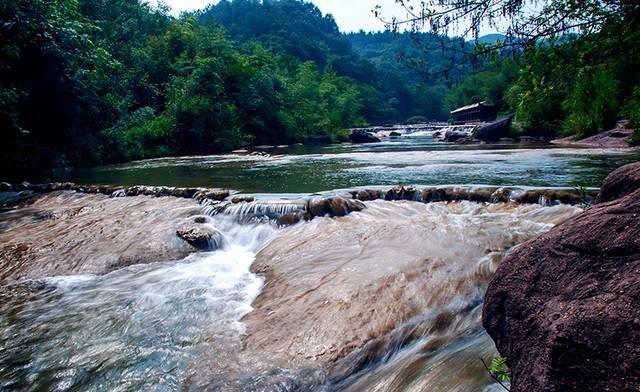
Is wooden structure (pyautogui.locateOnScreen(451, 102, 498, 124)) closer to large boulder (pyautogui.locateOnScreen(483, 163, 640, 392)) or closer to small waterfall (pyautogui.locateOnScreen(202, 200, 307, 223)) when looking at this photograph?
small waterfall (pyautogui.locateOnScreen(202, 200, 307, 223))

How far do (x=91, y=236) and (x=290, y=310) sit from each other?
4.51 meters

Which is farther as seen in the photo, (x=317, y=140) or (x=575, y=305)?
(x=317, y=140)

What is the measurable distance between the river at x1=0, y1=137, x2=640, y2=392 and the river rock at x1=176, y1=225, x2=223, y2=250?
0.15 meters

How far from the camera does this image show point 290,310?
4.02 metres

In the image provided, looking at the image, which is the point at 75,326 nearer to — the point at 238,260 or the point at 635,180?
the point at 238,260

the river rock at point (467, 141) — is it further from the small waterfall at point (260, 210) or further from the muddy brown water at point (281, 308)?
the small waterfall at point (260, 210)

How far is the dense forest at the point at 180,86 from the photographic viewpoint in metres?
3.33

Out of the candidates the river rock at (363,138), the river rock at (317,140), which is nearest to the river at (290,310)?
the river rock at (363,138)

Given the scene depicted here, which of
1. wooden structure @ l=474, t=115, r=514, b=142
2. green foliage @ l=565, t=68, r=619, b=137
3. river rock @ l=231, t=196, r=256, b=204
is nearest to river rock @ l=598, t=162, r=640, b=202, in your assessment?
river rock @ l=231, t=196, r=256, b=204

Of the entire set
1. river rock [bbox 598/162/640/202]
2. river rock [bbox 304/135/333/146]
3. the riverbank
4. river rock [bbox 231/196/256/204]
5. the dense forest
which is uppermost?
the dense forest

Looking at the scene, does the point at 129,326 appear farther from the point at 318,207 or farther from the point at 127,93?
the point at 127,93

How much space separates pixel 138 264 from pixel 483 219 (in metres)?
5.27

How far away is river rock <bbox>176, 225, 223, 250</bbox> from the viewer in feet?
21.3

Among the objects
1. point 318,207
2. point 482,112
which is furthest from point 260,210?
point 482,112
